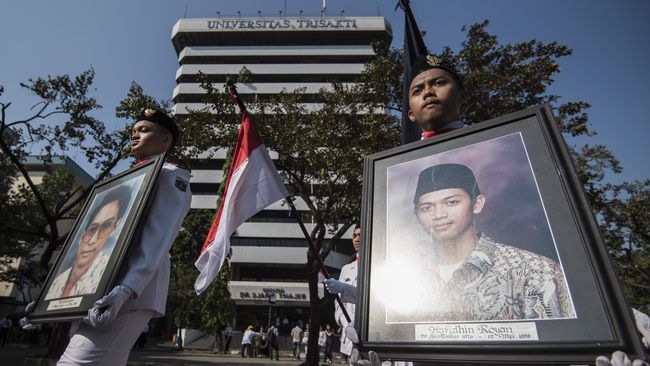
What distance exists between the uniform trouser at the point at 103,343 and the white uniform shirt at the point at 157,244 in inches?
3.9

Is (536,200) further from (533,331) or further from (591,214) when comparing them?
(533,331)

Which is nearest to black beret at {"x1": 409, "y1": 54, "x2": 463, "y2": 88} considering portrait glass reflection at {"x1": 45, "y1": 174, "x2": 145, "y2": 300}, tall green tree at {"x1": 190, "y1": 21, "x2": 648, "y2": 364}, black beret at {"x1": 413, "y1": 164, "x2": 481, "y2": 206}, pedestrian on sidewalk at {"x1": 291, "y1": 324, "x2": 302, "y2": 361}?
black beret at {"x1": 413, "y1": 164, "x2": 481, "y2": 206}

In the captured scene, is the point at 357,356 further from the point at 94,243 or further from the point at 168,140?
the point at 168,140

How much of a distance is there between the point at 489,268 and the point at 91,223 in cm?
257

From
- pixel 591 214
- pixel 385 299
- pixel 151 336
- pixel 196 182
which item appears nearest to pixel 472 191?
pixel 591 214

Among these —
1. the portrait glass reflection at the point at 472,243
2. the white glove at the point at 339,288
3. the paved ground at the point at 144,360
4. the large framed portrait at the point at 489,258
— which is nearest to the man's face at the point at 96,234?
the white glove at the point at 339,288

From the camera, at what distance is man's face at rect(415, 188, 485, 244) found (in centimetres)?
161

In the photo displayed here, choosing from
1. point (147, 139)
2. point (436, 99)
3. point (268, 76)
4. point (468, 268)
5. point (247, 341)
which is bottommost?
point (468, 268)

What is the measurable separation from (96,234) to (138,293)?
2.05ft

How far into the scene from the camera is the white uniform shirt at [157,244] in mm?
2383

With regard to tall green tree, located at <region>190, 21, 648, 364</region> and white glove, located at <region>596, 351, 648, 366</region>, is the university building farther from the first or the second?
white glove, located at <region>596, 351, 648, 366</region>

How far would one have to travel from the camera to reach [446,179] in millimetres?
1745

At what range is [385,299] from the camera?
63.2 inches

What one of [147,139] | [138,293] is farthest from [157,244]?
[147,139]
